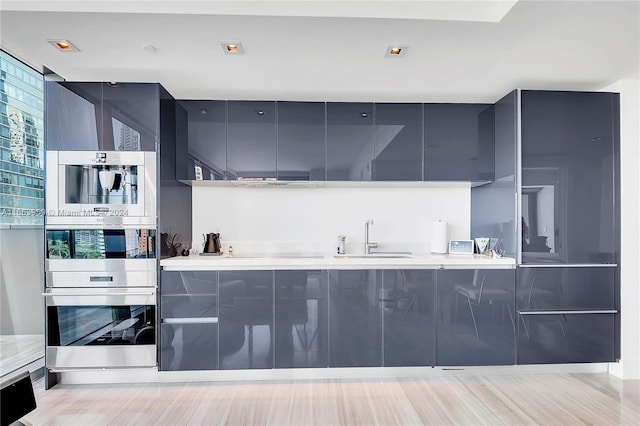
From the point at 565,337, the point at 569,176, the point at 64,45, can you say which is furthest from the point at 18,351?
the point at 569,176

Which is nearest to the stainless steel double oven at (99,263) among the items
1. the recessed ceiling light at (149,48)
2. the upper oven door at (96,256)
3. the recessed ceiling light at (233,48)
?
the upper oven door at (96,256)

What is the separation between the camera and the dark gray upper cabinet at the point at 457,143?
3.04 metres

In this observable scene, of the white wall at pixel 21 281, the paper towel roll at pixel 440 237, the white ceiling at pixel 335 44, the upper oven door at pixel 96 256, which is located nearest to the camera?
the white ceiling at pixel 335 44

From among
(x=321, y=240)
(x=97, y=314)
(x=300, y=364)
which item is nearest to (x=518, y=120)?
(x=321, y=240)

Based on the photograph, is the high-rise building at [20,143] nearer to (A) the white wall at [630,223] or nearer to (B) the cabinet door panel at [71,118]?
(B) the cabinet door panel at [71,118]

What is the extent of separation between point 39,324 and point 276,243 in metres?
2.28

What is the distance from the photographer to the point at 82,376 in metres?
2.65

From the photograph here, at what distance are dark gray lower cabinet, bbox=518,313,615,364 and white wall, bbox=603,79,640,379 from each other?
0.14 metres

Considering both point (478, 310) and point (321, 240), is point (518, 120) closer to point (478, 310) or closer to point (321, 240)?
point (478, 310)

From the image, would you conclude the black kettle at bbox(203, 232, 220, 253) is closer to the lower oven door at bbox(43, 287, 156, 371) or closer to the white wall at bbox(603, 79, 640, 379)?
the lower oven door at bbox(43, 287, 156, 371)

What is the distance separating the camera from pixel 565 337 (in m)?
2.73

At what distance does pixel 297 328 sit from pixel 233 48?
83.0 inches

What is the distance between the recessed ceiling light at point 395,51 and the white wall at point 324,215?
1431 mm

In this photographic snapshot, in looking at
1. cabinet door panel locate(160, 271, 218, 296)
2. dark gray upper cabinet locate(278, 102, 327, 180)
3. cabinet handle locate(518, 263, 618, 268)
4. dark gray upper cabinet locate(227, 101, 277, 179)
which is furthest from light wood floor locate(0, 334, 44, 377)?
cabinet handle locate(518, 263, 618, 268)
